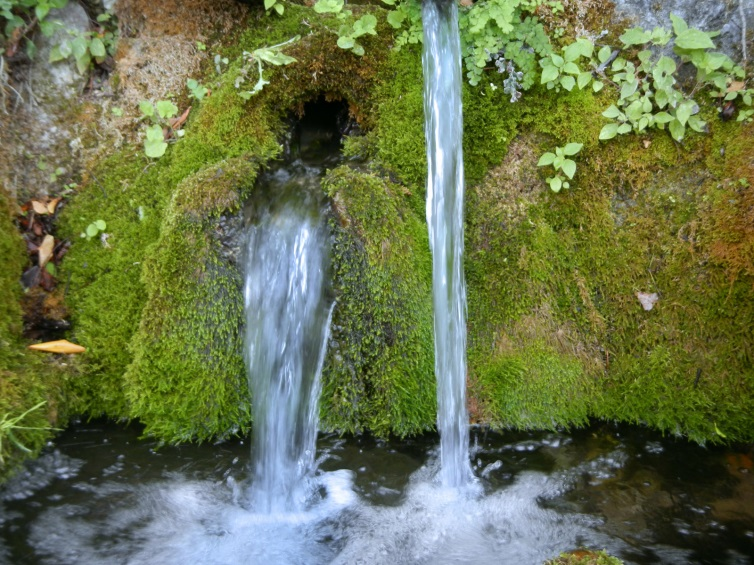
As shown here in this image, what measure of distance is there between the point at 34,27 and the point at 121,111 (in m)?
0.78

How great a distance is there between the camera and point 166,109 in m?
3.85

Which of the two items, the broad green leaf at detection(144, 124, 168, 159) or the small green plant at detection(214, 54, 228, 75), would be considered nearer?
the broad green leaf at detection(144, 124, 168, 159)

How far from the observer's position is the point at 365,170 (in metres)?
3.61

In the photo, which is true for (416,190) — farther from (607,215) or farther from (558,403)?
(558,403)

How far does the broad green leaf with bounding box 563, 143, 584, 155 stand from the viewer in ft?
11.3

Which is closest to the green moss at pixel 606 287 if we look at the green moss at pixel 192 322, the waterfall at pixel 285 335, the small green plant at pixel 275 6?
the waterfall at pixel 285 335

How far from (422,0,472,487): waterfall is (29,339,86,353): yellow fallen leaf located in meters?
2.24

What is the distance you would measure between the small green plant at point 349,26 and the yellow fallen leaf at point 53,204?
84.0 inches

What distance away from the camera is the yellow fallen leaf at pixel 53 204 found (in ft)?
12.5

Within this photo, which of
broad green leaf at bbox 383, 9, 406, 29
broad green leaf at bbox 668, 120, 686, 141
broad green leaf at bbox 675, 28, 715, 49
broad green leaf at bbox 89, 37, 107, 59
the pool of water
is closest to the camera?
the pool of water

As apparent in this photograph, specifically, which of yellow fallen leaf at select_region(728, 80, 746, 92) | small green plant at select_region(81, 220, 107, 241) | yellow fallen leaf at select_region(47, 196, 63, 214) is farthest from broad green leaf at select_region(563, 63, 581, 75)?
yellow fallen leaf at select_region(47, 196, 63, 214)

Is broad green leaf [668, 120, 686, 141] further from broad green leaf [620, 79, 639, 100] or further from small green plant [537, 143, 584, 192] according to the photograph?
small green plant [537, 143, 584, 192]

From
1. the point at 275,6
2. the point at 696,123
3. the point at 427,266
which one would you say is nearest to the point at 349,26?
the point at 275,6

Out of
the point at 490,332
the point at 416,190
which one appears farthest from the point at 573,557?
the point at 416,190
